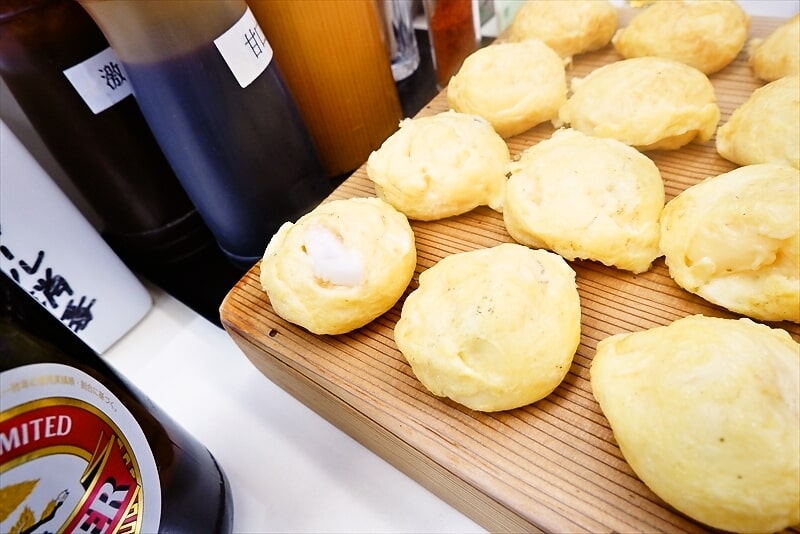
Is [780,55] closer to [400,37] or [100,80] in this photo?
[400,37]

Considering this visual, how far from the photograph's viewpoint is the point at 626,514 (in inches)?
24.6

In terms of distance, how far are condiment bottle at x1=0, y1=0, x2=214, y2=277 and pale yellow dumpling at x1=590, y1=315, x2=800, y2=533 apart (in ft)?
3.17

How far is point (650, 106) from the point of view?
97cm

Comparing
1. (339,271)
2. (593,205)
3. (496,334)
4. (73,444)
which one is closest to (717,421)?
(496,334)

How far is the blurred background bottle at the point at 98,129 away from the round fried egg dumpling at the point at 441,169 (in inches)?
19.1

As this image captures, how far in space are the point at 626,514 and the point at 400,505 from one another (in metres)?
0.35

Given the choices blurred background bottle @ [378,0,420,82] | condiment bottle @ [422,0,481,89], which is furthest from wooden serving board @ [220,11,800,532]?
blurred background bottle @ [378,0,420,82]

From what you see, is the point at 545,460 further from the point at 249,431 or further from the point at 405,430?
the point at 249,431

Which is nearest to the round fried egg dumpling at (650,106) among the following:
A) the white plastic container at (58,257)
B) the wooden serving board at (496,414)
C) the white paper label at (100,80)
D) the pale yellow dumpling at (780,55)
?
the wooden serving board at (496,414)

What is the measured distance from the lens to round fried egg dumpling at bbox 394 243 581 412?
0.70 m

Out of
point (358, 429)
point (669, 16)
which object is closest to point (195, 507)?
point (358, 429)

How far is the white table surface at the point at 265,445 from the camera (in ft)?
2.77

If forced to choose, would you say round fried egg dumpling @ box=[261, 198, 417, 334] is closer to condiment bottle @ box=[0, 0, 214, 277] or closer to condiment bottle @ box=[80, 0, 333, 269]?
condiment bottle @ box=[80, 0, 333, 269]

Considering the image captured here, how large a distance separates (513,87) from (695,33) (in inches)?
15.8
